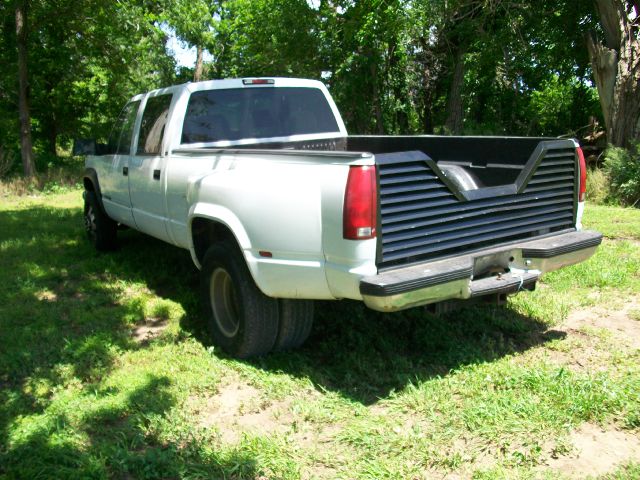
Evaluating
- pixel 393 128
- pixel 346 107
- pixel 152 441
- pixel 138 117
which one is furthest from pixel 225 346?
pixel 393 128

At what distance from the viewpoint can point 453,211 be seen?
3.77m

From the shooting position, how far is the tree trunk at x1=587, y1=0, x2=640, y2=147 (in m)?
11.2

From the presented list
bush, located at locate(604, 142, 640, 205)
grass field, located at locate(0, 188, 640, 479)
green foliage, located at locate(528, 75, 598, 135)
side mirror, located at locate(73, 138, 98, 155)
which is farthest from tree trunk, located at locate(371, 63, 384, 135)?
grass field, located at locate(0, 188, 640, 479)

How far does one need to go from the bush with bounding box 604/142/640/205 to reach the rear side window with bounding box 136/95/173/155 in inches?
310

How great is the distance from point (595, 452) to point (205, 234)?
3057 mm

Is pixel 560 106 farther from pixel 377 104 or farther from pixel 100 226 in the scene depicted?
pixel 100 226

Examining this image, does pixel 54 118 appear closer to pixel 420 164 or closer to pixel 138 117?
pixel 138 117

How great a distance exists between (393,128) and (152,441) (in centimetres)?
1561

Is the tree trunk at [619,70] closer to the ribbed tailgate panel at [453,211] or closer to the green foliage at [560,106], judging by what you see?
the green foliage at [560,106]

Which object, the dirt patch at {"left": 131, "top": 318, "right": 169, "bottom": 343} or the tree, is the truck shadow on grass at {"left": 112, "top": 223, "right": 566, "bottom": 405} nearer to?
the dirt patch at {"left": 131, "top": 318, "right": 169, "bottom": 343}

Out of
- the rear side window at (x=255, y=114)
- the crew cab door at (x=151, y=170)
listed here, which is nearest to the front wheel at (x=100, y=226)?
the crew cab door at (x=151, y=170)

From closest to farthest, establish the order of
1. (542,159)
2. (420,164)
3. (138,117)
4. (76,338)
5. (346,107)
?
(420,164)
(542,159)
(76,338)
(138,117)
(346,107)

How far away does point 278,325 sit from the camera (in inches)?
167

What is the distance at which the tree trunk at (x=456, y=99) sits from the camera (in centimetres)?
1560
